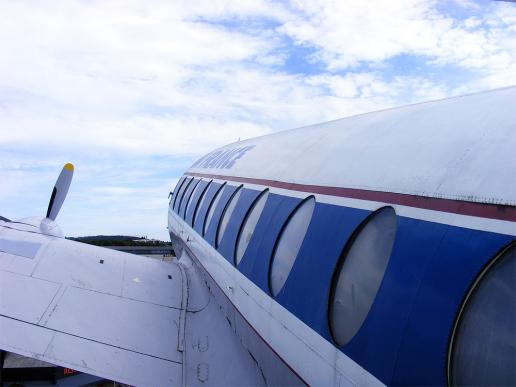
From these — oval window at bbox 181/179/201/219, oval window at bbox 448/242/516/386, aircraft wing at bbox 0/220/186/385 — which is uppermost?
oval window at bbox 181/179/201/219

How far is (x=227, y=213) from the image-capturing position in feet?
26.8

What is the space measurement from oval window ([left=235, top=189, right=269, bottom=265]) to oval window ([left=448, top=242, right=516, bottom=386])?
3825 millimetres

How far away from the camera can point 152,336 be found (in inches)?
272

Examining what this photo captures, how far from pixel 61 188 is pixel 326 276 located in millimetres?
7619

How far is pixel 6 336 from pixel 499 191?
17.8ft

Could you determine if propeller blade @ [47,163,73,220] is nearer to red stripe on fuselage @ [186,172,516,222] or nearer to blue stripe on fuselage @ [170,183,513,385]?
red stripe on fuselage @ [186,172,516,222]

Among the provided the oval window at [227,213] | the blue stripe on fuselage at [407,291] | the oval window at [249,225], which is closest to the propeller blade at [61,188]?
the oval window at [227,213]

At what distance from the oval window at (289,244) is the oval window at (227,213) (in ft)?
8.78

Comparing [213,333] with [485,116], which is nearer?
[485,116]

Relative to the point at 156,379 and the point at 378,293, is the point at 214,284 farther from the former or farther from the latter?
the point at 378,293

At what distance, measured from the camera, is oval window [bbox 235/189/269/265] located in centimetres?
636

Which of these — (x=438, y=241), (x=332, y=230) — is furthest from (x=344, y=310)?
(x=438, y=241)

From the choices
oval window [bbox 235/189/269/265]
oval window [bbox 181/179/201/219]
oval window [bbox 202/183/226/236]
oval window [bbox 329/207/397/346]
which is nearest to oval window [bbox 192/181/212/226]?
oval window [bbox 202/183/226/236]

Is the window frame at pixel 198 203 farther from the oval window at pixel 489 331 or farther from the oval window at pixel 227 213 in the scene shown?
the oval window at pixel 489 331
